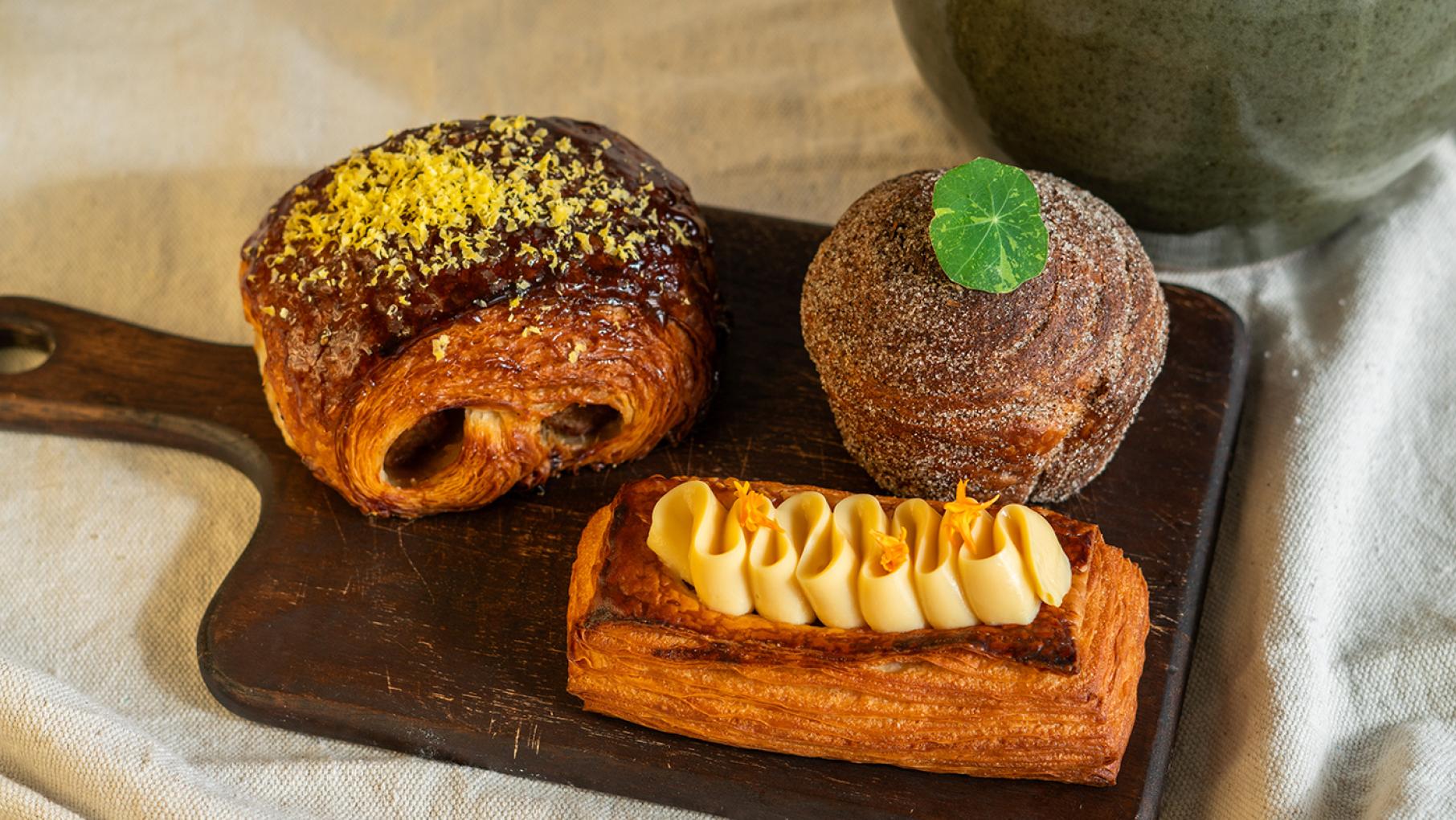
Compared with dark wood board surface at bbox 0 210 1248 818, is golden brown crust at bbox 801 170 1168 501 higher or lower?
higher

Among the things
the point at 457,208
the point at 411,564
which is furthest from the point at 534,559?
the point at 457,208

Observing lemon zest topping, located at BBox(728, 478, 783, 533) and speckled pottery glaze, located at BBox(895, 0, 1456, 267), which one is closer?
lemon zest topping, located at BBox(728, 478, 783, 533)

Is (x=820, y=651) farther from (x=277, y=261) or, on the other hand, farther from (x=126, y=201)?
(x=126, y=201)

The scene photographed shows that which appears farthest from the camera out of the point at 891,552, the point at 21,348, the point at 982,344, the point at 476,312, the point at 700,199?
the point at 700,199

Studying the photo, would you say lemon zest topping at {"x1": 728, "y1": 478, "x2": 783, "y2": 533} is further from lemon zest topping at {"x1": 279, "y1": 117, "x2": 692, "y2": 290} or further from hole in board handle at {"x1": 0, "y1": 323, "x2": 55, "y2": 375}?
hole in board handle at {"x1": 0, "y1": 323, "x2": 55, "y2": 375}

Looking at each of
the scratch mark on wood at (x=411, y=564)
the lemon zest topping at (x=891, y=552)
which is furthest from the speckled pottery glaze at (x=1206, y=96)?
the scratch mark on wood at (x=411, y=564)

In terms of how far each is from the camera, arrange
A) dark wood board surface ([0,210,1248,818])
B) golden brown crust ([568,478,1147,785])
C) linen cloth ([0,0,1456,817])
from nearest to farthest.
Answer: golden brown crust ([568,478,1147,785]) → dark wood board surface ([0,210,1248,818]) → linen cloth ([0,0,1456,817])

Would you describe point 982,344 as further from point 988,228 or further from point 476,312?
point 476,312

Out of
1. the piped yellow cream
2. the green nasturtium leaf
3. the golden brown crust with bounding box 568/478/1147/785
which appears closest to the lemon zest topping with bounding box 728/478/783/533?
the piped yellow cream
